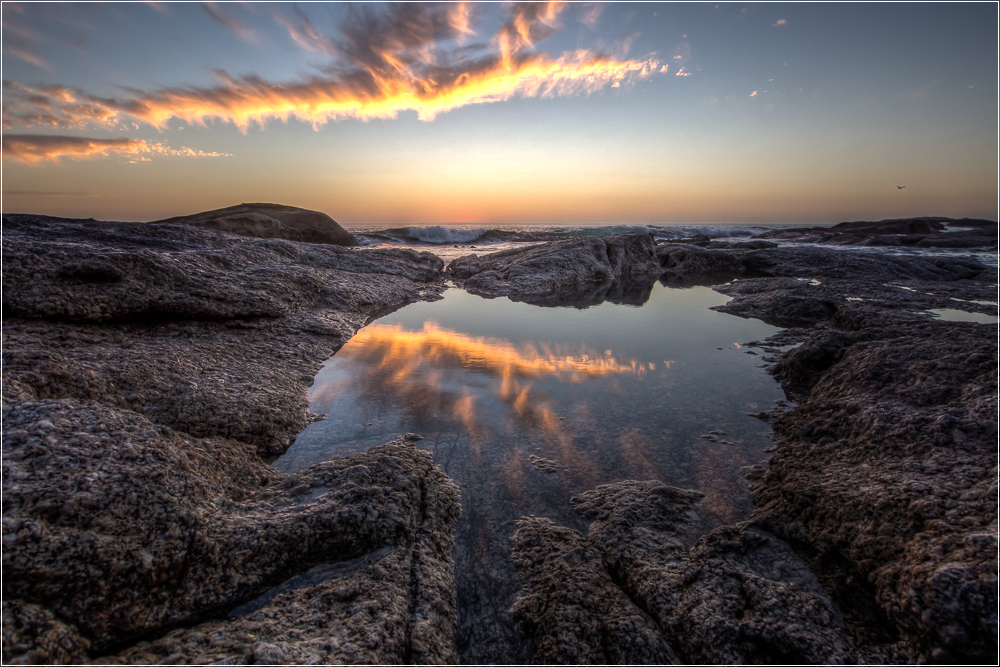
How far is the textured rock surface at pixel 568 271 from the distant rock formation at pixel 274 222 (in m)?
8.22

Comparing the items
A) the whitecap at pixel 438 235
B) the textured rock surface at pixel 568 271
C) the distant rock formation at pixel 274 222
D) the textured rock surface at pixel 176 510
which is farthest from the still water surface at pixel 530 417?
the whitecap at pixel 438 235

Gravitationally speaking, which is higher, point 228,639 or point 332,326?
point 332,326

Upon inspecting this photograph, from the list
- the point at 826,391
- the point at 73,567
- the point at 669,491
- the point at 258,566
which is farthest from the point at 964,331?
the point at 73,567

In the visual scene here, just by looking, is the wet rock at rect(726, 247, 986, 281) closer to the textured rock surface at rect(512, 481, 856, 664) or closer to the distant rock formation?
the textured rock surface at rect(512, 481, 856, 664)

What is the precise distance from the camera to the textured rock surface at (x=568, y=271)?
11070 millimetres

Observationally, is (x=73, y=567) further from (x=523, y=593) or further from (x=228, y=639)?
(x=523, y=593)

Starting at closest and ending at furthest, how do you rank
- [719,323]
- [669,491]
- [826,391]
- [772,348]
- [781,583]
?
[781,583], [669,491], [826,391], [772,348], [719,323]

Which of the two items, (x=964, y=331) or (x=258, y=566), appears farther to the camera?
(x=964, y=331)

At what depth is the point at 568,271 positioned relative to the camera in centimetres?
1329

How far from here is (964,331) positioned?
4223mm

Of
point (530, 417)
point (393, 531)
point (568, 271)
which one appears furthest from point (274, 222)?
point (393, 531)

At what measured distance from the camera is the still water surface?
2.62 m

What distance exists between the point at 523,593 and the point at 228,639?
1.30 meters

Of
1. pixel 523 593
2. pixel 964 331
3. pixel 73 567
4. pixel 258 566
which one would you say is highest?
pixel 964 331
